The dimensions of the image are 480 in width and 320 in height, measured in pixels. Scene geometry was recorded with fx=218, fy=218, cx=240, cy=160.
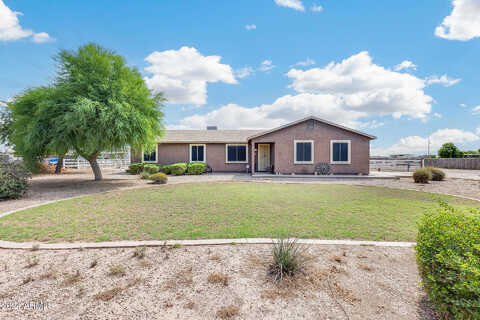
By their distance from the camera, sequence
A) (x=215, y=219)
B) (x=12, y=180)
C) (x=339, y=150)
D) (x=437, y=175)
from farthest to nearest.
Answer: (x=339, y=150) < (x=437, y=175) < (x=12, y=180) < (x=215, y=219)

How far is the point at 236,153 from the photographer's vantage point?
19906 millimetres

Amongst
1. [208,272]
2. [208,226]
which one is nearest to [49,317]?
[208,272]

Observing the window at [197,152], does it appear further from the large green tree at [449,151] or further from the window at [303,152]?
the large green tree at [449,151]

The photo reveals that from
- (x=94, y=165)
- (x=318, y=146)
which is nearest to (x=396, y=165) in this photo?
(x=318, y=146)

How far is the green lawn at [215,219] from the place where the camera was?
427cm

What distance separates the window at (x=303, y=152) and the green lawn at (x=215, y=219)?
8671 millimetres

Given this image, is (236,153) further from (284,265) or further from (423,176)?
(284,265)

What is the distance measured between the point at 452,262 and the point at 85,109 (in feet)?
40.5

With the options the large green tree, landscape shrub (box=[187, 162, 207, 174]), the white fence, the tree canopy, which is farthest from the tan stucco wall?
the large green tree

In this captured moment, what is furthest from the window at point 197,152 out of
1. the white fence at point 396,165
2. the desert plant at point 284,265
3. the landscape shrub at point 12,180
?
the white fence at point 396,165

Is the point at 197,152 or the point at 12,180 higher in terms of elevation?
the point at 197,152

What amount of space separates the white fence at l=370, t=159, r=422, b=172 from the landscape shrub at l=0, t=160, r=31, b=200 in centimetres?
2714

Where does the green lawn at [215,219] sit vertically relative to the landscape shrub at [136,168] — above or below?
below

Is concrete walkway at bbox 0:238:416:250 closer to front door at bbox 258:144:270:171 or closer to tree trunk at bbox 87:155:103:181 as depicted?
tree trunk at bbox 87:155:103:181
